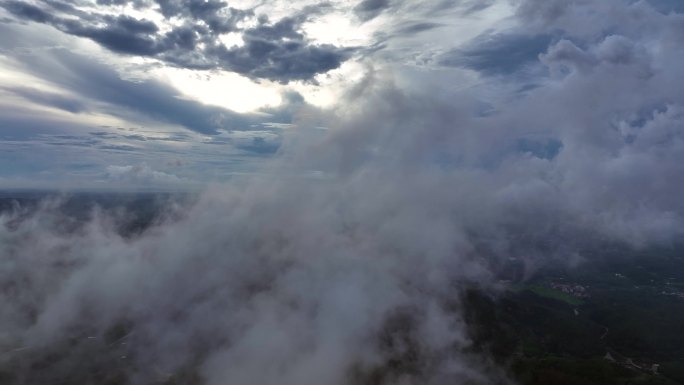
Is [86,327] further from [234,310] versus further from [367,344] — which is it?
Answer: [367,344]

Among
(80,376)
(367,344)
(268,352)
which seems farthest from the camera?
(367,344)

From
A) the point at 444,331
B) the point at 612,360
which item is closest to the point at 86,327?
the point at 444,331

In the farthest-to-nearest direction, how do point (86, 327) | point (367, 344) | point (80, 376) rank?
point (86, 327)
point (367, 344)
point (80, 376)

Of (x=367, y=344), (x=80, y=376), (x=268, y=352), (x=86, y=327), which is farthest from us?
(x=86, y=327)

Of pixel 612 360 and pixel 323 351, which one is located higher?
pixel 323 351

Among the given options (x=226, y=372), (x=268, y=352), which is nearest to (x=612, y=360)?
(x=268, y=352)

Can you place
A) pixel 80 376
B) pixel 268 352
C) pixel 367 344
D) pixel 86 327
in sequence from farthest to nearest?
1. pixel 86 327
2. pixel 367 344
3. pixel 268 352
4. pixel 80 376

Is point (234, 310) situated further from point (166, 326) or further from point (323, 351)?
point (323, 351)

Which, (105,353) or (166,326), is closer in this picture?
(105,353)

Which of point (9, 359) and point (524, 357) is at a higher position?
point (9, 359)
